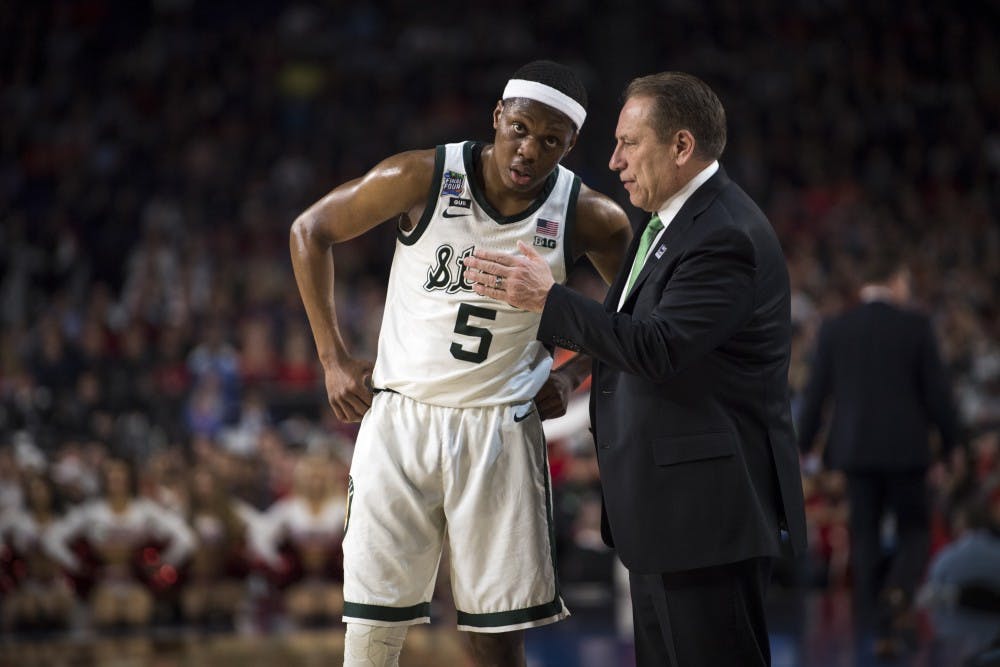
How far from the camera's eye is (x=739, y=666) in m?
3.10

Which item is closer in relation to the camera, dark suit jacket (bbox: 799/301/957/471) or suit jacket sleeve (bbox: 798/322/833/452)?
dark suit jacket (bbox: 799/301/957/471)

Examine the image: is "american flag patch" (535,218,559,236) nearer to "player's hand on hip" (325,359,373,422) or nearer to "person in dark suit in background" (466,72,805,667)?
"person in dark suit in background" (466,72,805,667)

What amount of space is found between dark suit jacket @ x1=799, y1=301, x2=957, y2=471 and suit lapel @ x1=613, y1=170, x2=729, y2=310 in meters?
3.22

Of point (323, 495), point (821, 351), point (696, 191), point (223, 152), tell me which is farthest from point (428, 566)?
point (223, 152)

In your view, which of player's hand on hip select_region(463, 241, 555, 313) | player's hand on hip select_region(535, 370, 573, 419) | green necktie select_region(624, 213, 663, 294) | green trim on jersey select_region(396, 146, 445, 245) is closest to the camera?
player's hand on hip select_region(463, 241, 555, 313)

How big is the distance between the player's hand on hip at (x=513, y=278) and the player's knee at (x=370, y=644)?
103 cm

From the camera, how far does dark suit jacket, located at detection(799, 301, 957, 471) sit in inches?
242

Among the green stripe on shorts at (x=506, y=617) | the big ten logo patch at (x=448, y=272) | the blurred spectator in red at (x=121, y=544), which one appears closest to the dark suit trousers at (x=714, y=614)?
the green stripe on shorts at (x=506, y=617)

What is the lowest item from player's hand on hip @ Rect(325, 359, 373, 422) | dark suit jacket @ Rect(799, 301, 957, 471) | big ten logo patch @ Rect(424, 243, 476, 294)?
dark suit jacket @ Rect(799, 301, 957, 471)

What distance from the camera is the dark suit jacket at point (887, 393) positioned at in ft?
20.2

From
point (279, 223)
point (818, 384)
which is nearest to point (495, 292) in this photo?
point (818, 384)

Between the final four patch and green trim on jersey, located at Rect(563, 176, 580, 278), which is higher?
the final four patch

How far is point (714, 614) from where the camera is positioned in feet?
10.2

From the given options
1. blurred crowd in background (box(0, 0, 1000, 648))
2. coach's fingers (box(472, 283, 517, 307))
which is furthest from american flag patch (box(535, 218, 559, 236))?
blurred crowd in background (box(0, 0, 1000, 648))
